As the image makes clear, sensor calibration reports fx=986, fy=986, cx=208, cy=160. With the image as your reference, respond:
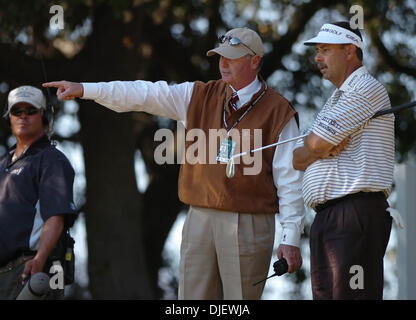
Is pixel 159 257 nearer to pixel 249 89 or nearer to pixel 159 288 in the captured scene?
pixel 159 288

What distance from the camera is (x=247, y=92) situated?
19.1 feet

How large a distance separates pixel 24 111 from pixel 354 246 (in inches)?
91.6

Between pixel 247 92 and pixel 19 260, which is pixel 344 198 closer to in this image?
pixel 247 92

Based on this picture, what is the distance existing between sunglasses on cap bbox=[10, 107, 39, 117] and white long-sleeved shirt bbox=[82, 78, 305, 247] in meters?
0.63

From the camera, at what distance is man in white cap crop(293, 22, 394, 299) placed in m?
4.96

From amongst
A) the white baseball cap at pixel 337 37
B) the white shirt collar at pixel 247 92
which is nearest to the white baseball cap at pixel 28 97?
the white shirt collar at pixel 247 92

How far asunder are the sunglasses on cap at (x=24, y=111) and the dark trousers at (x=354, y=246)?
2.06m

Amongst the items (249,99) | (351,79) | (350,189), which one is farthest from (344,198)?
(249,99)

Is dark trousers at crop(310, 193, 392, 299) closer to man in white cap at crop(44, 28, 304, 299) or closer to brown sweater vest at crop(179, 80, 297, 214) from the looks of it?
man in white cap at crop(44, 28, 304, 299)

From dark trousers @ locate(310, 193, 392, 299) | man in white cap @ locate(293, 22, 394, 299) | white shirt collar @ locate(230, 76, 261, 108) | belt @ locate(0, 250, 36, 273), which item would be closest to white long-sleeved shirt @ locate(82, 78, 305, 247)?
white shirt collar @ locate(230, 76, 261, 108)

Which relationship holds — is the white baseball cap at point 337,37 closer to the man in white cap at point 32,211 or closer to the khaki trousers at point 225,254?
the khaki trousers at point 225,254

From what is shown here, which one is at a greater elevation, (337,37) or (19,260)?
(337,37)
